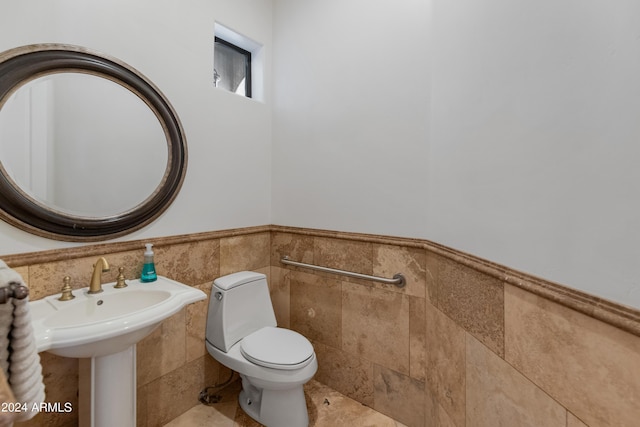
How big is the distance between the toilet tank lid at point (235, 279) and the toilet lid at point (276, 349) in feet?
1.02

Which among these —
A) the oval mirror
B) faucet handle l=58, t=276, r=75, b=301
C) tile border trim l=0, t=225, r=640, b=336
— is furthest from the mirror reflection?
faucet handle l=58, t=276, r=75, b=301

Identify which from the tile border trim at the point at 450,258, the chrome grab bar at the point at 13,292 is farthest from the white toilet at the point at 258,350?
the chrome grab bar at the point at 13,292

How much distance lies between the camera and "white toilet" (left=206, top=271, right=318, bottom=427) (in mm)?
1391

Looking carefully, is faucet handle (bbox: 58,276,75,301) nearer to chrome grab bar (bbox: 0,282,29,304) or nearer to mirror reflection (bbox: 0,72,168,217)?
mirror reflection (bbox: 0,72,168,217)

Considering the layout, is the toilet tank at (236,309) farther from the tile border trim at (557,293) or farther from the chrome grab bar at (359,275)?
the tile border trim at (557,293)

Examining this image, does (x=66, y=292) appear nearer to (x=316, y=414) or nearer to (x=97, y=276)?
(x=97, y=276)

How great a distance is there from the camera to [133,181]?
4.59 feet

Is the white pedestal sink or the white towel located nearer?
the white towel

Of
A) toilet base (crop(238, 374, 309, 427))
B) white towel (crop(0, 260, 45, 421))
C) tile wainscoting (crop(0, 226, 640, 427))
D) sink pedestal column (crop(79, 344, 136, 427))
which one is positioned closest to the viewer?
white towel (crop(0, 260, 45, 421))

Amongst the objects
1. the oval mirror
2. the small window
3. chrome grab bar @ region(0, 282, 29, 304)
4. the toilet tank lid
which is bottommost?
the toilet tank lid

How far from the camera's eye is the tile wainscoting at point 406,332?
2.25ft

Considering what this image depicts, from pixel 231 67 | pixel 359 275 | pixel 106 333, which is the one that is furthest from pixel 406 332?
pixel 231 67

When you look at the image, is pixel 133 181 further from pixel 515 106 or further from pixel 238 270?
pixel 515 106

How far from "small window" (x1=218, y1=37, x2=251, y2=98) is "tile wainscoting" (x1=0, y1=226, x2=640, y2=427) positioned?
3.43 ft
